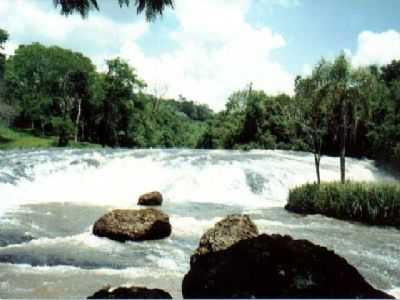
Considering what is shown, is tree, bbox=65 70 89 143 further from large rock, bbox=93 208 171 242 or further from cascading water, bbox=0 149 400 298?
large rock, bbox=93 208 171 242

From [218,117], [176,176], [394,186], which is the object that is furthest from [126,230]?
[218,117]

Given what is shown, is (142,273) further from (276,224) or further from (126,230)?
(276,224)

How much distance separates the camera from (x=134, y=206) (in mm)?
21469

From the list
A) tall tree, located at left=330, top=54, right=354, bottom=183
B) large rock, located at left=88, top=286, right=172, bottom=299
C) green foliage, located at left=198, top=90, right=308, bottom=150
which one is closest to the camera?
large rock, located at left=88, top=286, right=172, bottom=299

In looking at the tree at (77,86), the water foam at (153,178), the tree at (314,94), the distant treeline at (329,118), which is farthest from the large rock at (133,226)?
the tree at (77,86)

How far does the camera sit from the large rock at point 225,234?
1020cm

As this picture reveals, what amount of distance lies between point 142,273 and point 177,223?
21.5ft

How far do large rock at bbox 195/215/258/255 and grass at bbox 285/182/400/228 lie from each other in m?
9.22

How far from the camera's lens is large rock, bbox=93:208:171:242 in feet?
44.1

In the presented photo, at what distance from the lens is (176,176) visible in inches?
1139

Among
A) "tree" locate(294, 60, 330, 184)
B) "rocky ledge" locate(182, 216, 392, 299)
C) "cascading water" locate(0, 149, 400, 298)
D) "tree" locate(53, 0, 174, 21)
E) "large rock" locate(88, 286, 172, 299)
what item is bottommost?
"cascading water" locate(0, 149, 400, 298)

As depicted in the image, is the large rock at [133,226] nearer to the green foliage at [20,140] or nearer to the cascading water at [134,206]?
the cascading water at [134,206]

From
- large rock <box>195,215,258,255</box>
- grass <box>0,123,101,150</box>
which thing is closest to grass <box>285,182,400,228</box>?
large rock <box>195,215,258,255</box>

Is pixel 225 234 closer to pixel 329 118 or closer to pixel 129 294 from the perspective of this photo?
pixel 129 294
